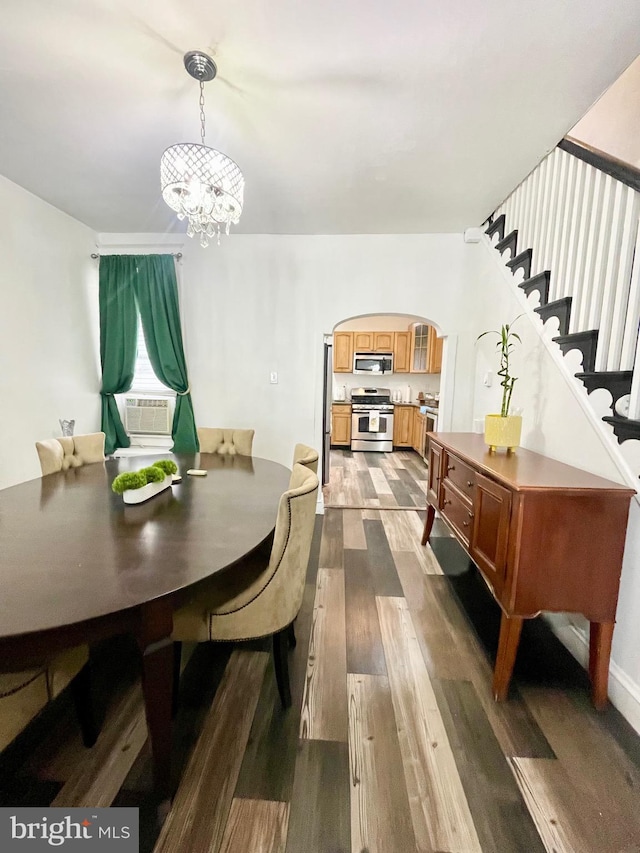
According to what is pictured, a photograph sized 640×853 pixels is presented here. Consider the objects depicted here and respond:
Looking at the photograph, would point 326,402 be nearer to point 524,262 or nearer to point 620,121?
point 524,262

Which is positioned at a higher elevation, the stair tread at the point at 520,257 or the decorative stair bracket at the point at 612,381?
the stair tread at the point at 520,257

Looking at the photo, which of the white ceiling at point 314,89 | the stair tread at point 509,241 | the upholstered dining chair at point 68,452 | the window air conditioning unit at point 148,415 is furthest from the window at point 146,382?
the stair tread at point 509,241

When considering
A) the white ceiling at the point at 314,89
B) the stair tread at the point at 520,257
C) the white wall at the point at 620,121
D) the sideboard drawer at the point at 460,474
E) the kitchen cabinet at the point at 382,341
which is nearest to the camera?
the white ceiling at the point at 314,89

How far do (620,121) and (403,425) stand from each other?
14.6 feet

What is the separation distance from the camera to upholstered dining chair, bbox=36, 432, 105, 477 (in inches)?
75.2

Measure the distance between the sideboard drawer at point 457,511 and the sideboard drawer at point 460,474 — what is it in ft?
0.16

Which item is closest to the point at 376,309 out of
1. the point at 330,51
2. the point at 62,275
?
the point at 330,51

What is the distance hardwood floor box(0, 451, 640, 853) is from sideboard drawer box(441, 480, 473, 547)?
20.3 inches

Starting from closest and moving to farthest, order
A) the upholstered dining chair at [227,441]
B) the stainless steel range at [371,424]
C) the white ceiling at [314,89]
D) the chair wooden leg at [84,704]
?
the chair wooden leg at [84,704] < the white ceiling at [314,89] < the upholstered dining chair at [227,441] < the stainless steel range at [371,424]

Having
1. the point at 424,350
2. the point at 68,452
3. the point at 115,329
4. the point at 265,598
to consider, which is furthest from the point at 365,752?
the point at 424,350

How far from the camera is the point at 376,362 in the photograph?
6090 mm

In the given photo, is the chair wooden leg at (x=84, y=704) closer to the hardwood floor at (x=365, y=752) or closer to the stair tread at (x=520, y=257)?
the hardwood floor at (x=365, y=752)

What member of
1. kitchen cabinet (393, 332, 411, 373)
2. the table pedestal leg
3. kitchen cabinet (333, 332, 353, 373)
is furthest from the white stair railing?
kitchen cabinet (333, 332, 353, 373)

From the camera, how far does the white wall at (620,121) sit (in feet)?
6.26
